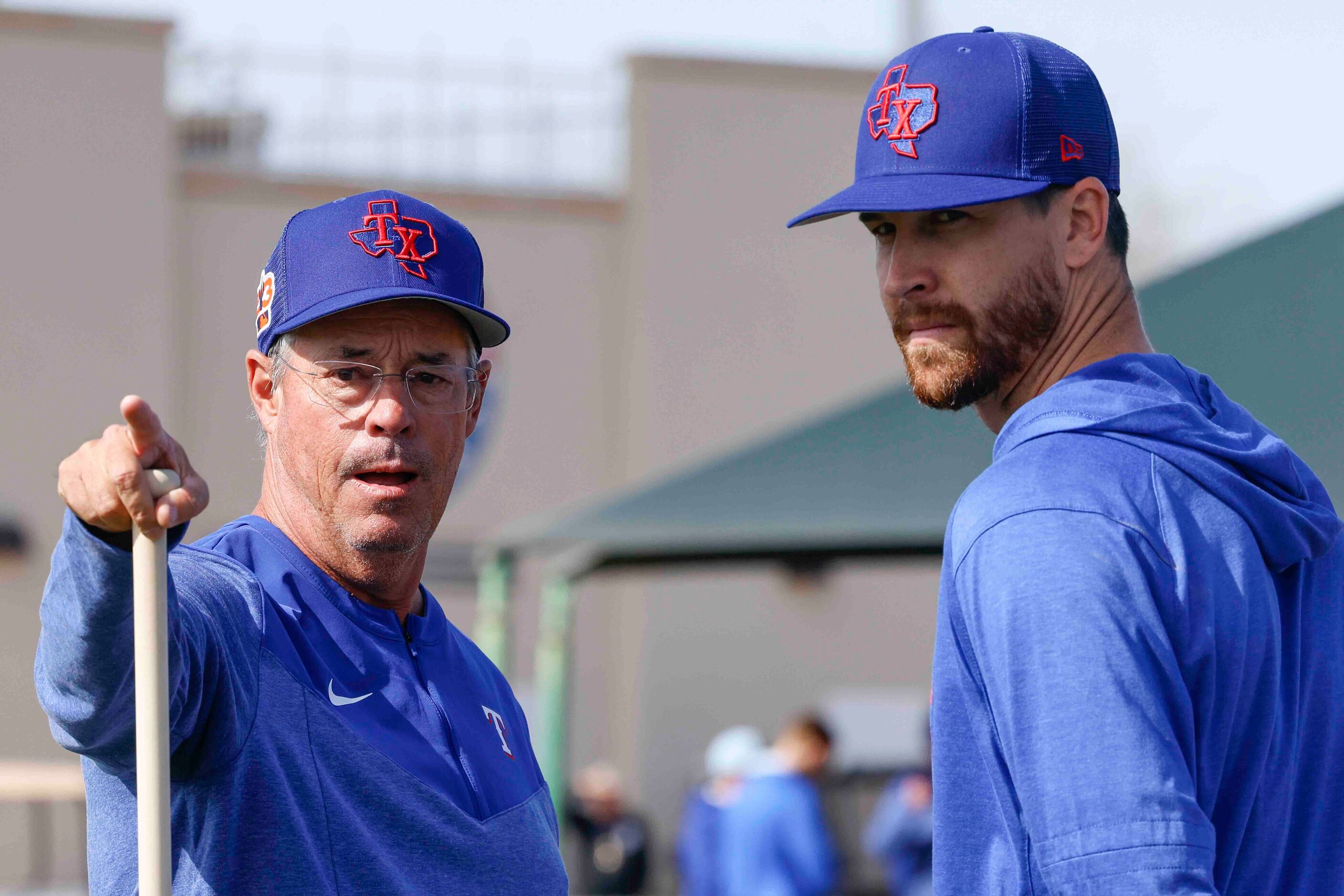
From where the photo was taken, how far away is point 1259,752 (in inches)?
62.3

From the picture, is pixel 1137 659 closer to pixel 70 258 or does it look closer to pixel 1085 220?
pixel 1085 220

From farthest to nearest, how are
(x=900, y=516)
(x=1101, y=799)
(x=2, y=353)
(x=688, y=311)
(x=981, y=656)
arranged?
1. (x=688, y=311)
2. (x=2, y=353)
3. (x=900, y=516)
4. (x=981, y=656)
5. (x=1101, y=799)

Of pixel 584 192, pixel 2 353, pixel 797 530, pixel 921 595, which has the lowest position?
pixel 921 595

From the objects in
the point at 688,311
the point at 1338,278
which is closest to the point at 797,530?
the point at 1338,278

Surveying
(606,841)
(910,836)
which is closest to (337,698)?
(910,836)

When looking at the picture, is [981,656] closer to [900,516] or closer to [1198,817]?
[1198,817]

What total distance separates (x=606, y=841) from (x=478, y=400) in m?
9.44

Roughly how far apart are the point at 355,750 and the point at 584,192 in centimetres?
1205

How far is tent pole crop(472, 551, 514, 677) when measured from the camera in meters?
7.39

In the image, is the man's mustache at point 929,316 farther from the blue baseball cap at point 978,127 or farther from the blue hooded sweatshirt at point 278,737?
the blue hooded sweatshirt at point 278,737

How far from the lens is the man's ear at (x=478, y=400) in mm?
2256

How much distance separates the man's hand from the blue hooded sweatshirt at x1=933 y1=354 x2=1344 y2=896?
758mm

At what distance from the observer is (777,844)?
7.84 meters

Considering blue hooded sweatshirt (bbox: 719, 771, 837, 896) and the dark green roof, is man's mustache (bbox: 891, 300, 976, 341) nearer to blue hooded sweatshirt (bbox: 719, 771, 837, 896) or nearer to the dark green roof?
the dark green roof
